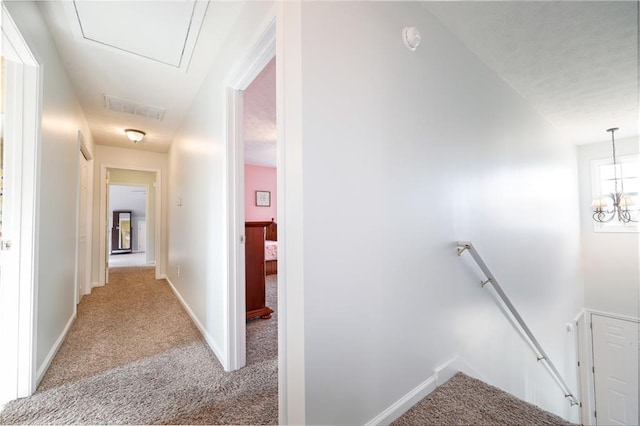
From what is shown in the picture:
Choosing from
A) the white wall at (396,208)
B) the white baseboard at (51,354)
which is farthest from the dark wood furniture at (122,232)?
the white wall at (396,208)

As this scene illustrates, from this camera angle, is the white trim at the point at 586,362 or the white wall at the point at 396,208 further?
the white trim at the point at 586,362

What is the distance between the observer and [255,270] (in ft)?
8.79

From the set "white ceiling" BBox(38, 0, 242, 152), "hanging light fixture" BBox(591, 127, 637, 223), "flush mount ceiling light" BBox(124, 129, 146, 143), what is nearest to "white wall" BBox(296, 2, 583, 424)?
"white ceiling" BBox(38, 0, 242, 152)

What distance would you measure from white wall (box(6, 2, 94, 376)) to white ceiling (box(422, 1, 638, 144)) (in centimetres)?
248

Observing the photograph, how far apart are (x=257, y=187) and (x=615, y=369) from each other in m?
7.46

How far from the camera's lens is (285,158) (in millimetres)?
1078

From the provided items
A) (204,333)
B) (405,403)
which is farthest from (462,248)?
(204,333)

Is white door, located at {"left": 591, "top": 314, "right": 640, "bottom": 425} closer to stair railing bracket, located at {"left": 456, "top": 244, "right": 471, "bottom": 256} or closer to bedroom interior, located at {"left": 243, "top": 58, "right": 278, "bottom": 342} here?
stair railing bracket, located at {"left": 456, "top": 244, "right": 471, "bottom": 256}

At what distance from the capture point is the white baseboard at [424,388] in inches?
48.6

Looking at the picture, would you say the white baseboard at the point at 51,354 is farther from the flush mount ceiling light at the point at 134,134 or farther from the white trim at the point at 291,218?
the flush mount ceiling light at the point at 134,134

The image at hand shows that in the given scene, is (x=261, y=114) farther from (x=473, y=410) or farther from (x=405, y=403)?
(x=473, y=410)

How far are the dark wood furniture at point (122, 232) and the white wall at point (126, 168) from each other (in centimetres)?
618

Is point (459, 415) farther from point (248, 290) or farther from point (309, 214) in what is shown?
point (248, 290)

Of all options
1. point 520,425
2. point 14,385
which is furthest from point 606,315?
point 14,385
